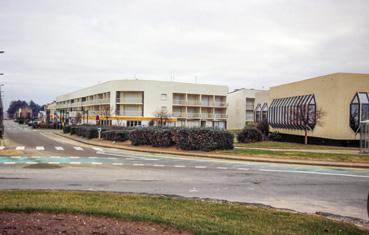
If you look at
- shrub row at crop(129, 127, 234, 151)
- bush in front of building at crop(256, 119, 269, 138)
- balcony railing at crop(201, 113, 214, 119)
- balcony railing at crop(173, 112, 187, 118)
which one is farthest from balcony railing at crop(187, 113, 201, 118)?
shrub row at crop(129, 127, 234, 151)

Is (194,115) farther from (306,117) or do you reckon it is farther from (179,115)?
(306,117)

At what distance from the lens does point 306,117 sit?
124ft

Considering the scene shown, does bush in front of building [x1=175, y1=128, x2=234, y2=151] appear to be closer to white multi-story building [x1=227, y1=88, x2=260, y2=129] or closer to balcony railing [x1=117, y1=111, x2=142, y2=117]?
balcony railing [x1=117, y1=111, x2=142, y2=117]

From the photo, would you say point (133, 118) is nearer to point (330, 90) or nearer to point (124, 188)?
point (330, 90)

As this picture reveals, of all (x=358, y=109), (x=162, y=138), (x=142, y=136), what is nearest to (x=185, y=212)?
(x=162, y=138)

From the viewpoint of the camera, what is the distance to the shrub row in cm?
2555

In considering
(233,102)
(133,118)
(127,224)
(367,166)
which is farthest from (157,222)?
(233,102)

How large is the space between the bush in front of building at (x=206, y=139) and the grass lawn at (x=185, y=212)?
638 inches

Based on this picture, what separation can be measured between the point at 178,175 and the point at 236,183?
268cm

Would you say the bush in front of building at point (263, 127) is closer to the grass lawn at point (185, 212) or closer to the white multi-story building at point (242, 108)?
the white multi-story building at point (242, 108)

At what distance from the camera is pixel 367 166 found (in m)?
19.9

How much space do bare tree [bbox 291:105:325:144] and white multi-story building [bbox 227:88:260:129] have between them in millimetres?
39203

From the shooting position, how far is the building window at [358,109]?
33.5m

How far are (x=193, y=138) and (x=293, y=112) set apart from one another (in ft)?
62.9
